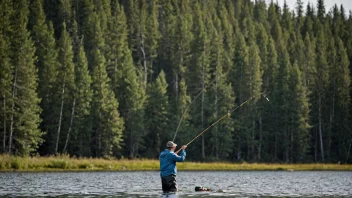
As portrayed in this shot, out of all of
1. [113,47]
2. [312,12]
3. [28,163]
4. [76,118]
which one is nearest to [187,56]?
[113,47]

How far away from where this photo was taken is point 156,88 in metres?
75.8

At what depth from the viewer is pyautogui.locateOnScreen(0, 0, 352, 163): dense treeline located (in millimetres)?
64938

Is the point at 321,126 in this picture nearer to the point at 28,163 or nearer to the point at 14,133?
the point at 14,133

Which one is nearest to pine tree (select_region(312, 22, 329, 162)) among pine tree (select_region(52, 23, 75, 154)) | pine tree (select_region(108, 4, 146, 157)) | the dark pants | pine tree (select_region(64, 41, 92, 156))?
pine tree (select_region(108, 4, 146, 157))

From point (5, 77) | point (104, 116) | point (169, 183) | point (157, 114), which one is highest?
point (5, 77)

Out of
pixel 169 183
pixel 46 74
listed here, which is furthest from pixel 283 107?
pixel 169 183

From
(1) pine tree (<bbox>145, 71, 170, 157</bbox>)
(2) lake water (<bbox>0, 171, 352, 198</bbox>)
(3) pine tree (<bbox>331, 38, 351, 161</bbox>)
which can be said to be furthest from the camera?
(3) pine tree (<bbox>331, 38, 351, 161</bbox>)

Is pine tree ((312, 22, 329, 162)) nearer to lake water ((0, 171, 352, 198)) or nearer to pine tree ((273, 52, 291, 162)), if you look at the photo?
pine tree ((273, 52, 291, 162))

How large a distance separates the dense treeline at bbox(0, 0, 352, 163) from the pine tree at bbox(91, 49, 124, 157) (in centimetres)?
14

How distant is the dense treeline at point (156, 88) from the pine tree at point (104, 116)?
5.6 inches

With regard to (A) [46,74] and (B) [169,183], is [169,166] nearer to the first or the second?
(B) [169,183]

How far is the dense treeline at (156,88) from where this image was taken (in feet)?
213

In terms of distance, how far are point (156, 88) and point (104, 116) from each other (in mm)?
10953

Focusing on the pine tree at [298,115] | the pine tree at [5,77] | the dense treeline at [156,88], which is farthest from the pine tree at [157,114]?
the pine tree at [5,77]
